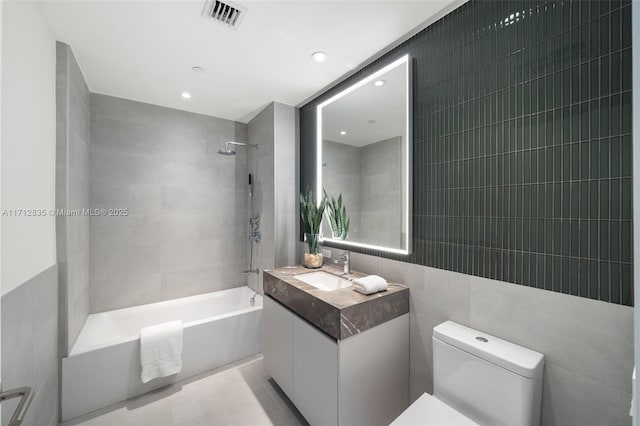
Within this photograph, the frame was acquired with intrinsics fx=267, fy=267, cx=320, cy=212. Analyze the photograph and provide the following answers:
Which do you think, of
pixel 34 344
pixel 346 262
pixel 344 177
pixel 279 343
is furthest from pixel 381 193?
pixel 34 344

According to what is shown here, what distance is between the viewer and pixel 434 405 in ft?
4.11

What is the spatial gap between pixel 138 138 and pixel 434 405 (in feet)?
10.4

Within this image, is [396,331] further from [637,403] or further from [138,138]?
[138,138]

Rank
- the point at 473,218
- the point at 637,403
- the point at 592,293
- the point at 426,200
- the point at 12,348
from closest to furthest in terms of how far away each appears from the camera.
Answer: the point at 637,403 → the point at 592,293 → the point at 12,348 → the point at 473,218 → the point at 426,200

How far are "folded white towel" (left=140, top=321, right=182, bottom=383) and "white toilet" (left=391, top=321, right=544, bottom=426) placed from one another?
5.65 feet

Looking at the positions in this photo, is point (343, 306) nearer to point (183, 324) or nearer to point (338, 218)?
point (338, 218)

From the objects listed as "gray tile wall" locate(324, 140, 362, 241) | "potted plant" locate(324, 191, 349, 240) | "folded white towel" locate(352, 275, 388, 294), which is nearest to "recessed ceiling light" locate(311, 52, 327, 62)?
"gray tile wall" locate(324, 140, 362, 241)

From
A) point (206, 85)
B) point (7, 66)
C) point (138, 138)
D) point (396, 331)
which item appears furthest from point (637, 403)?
point (138, 138)

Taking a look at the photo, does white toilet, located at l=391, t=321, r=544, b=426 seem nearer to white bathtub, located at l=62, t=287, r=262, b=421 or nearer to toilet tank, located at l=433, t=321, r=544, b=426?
toilet tank, located at l=433, t=321, r=544, b=426

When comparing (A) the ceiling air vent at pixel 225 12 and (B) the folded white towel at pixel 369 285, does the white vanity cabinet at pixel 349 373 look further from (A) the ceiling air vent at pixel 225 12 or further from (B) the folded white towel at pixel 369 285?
(A) the ceiling air vent at pixel 225 12

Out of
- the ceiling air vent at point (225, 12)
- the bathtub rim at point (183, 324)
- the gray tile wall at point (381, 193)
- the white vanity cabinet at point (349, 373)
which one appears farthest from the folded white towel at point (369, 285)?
the ceiling air vent at point (225, 12)

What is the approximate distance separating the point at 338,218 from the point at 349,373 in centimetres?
116

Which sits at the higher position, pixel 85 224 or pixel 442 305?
pixel 85 224

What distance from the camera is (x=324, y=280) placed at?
2084 mm
